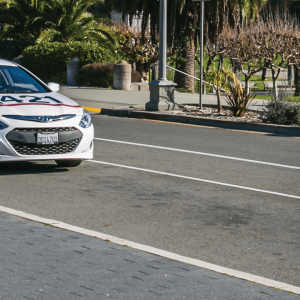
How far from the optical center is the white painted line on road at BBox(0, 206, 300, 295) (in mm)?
4824

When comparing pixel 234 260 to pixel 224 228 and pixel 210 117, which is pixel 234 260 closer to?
pixel 224 228

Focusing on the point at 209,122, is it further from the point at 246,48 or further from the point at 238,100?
the point at 246,48

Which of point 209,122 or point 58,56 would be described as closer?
point 209,122

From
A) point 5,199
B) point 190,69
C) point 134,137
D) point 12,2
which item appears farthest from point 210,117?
point 12,2

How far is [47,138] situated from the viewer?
9.26m

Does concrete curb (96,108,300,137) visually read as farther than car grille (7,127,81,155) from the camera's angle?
Yes

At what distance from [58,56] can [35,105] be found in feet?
67.2

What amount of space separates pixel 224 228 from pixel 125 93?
17393 mm

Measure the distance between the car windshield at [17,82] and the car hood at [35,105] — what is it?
1.53 feet

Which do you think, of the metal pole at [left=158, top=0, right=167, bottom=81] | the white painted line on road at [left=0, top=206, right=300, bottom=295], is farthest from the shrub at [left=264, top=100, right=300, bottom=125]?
the white painted line on road at [left=0, top=206, right=300, bottom=295]

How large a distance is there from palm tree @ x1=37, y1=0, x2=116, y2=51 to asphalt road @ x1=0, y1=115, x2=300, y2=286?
20.2 metres

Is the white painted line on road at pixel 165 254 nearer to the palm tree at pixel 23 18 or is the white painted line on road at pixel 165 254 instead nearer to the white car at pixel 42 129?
the white car at pixel 42 129

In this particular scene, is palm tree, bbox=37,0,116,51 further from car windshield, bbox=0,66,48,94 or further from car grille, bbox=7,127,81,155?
car grille, bbox=7,127,81,155

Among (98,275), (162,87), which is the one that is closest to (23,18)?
(162,87)
